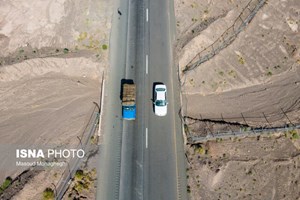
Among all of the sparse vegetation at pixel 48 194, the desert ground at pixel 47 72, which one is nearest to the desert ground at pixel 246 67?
the desert ground at pixel 47 72

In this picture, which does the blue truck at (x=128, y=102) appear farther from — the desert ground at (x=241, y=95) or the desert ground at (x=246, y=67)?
the desert ground at (x=246, y=67)

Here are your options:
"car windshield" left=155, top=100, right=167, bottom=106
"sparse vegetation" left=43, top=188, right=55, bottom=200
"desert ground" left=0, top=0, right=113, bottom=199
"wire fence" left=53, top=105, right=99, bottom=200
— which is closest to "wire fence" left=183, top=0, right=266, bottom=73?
"car windshield" left=155, top=100, right=167, bottom=106

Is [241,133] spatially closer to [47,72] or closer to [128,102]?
[128,102]

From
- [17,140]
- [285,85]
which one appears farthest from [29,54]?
[285,85]

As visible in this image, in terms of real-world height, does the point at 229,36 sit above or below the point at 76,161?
above

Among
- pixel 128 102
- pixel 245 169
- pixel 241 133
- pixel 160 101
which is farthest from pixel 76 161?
pixel 241 133

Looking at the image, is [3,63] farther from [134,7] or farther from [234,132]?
[234,132]
